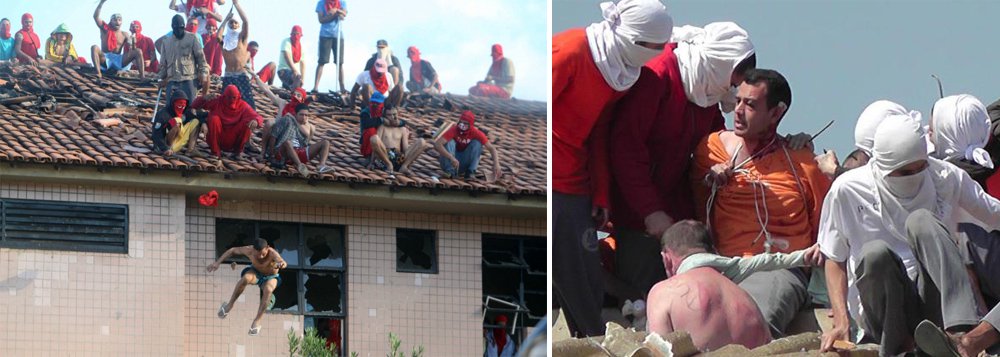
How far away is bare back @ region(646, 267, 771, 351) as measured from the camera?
15477 mm

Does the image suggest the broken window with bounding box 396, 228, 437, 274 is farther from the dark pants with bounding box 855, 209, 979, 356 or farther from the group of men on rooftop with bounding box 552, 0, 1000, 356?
the dark pants with bounding box 855, 209, 979, 356

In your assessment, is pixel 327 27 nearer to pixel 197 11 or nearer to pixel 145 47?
pixel 197 11

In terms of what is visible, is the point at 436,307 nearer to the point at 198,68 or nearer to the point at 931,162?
the point at 198,68

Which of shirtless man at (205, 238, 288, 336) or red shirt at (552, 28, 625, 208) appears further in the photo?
shirtless man at (205, 238, 288, 336)

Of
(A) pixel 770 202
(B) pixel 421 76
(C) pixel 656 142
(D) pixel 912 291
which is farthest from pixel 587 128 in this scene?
(B) pixel 421 76

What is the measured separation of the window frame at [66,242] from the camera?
830 inches

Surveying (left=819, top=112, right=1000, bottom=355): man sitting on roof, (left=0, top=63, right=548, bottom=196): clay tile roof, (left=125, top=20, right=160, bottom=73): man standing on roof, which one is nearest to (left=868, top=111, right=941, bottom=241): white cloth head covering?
(left=819, top=112, right=1000, bottom=355): man sitting on roof

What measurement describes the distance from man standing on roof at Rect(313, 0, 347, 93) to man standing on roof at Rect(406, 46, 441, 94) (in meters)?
0.56

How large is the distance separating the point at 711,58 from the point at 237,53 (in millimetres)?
6714

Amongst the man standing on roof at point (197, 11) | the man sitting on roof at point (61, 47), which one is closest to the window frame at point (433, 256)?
the man standing on roof at point (197, 11)

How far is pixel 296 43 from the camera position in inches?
873

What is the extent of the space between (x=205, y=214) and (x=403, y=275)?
1.71 metres

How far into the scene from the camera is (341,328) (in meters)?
22.1

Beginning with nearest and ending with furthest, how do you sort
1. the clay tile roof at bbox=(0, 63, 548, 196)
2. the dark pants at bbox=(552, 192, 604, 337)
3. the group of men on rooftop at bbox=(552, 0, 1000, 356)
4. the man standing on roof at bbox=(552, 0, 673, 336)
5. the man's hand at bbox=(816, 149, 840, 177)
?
1. the group of men on rooftop at bbox=(552, 0, 1000, 356)
2. the man's hand at bbox=(816, 149, 840, 177)
3. the man standing on roof at bbox=(552, 0, 673, 336)
4. the dark pants at bbox=(552, 192, 604, 337)
5. the clay tile roof at bbox=(0, 63, 548, 196)
